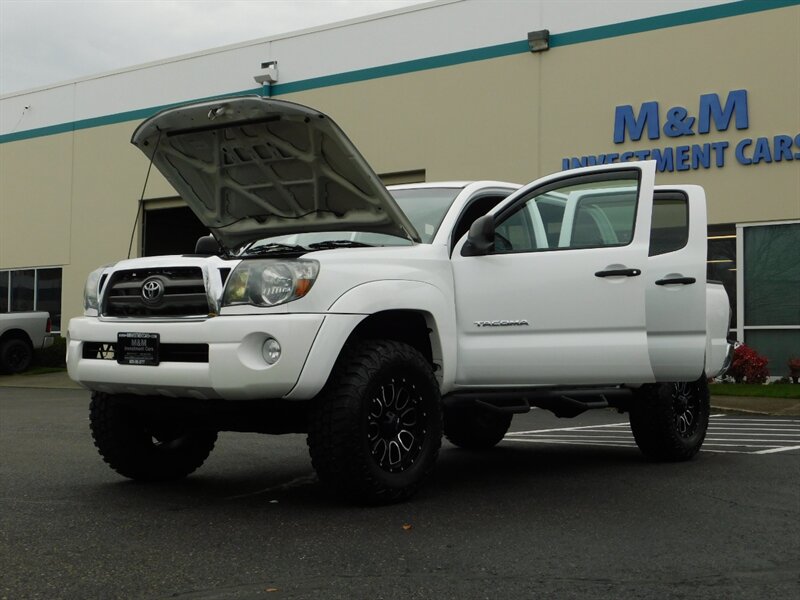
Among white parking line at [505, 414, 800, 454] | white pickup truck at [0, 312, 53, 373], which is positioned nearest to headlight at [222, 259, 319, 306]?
white parking line at [505, 414, 800, 454]

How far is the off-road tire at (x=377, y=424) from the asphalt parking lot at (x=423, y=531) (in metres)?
0.17

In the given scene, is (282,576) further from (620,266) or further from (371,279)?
(620,266)

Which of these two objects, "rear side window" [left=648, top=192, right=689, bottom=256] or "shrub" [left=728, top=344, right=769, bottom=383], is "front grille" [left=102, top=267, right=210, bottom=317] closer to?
"rear side window" [left=648, top=192, right=689, bottom=256]

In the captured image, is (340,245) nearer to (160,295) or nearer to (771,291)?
(160,295)

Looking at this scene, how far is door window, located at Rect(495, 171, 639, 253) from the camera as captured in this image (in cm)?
675

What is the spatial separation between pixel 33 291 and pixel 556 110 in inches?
649

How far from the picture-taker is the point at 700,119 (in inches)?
713

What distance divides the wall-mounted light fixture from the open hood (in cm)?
1409

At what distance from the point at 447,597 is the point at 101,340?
2.93 meters

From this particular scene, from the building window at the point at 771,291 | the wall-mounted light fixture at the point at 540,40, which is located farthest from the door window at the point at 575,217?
the wall-mounted light fixture at the point at 540,40

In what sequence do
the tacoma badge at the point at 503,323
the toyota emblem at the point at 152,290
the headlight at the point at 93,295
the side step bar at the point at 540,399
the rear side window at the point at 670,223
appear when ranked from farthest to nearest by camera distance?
1. the rear side window at the point at 670,223
2. the side step bar at the point at 540,399
3. the tacoma badge at the point at 503,323
4. the headlight at the point at 93,295
5. the toyota emblem at the point at 152,290

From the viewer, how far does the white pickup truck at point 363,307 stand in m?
5.54

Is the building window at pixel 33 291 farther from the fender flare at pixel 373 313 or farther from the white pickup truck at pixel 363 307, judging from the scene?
the fender flare at pixel 373 313

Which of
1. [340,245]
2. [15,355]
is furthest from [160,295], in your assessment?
[15,355]
